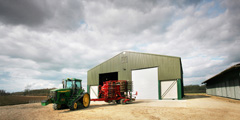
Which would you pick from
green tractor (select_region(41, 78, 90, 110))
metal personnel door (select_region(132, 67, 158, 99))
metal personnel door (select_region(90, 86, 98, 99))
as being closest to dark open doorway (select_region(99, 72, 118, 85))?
metal personnel door (select_region(90, 86, 98, 99))

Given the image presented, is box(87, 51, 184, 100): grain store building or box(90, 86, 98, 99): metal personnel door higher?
box(87, 51, 184, 100): grain store building

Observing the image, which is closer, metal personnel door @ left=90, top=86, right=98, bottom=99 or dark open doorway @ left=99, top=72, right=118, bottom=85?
metal personnel door @ left=90, top=86, right=98, bottom=99

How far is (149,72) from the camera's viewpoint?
25047mm

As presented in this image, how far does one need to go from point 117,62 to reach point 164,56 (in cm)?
895

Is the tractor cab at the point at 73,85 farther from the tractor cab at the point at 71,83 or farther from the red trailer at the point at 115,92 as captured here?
the red trailer at the point at 115,92

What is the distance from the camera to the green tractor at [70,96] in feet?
42.3

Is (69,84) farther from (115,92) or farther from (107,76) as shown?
(107,76)

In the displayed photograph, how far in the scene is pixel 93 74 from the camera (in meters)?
32.0

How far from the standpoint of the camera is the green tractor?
12898mm

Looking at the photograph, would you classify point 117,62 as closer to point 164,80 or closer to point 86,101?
point 164,80

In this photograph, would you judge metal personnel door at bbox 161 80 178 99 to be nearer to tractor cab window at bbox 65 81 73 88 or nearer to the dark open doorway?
the dark open doorway

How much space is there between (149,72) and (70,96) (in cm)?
1442

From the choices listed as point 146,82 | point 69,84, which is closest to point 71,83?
point 69,84

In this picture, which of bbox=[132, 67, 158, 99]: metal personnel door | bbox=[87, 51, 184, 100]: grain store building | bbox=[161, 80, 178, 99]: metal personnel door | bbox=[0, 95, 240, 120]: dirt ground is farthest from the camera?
bbox=[132, 67, 158, 99]: metal personnel door
